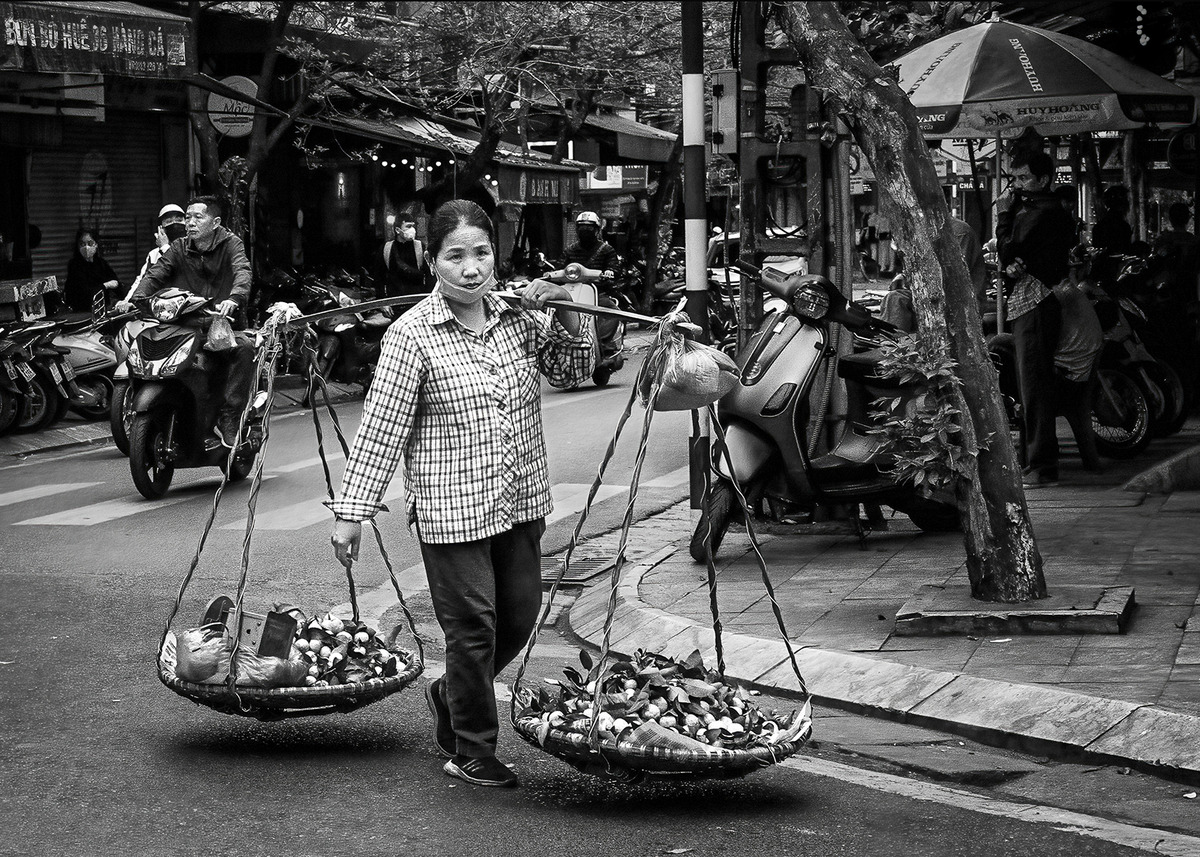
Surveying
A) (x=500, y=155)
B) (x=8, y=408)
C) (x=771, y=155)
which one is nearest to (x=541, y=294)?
(x=771, y=155)

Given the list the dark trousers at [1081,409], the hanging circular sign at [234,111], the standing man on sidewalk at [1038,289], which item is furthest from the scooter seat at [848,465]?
the hanging circular sign at [234,111]

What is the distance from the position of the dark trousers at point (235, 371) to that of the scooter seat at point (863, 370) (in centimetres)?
437

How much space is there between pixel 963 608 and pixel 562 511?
404 cm

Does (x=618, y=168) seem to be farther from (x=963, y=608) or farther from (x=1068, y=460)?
(x=963, y=608)

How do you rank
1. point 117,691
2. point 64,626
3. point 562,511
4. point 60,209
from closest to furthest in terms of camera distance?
point 117,691, point 64,626, point 562,511, point 60,209

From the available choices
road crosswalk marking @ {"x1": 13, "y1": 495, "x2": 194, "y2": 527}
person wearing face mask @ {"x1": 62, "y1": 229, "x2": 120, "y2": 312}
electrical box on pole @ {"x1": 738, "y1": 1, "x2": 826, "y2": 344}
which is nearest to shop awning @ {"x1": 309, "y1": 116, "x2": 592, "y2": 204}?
person wearing face mask @ {"x1": 62, "y1": 229, "x2": 120, "y2": 312}

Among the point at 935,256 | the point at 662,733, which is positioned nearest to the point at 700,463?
the point at 935,256

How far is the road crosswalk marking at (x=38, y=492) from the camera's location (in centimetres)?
1057

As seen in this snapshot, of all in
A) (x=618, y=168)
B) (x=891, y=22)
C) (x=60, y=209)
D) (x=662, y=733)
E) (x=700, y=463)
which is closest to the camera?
(x=662, y=733)

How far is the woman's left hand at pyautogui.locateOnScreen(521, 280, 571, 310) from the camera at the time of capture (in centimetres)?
462

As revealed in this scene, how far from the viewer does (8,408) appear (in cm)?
1343

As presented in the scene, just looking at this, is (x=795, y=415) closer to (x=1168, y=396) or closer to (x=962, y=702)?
(x=962, y=702)

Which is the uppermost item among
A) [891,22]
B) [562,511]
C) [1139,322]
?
[891,22]

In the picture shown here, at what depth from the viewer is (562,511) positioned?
32.8ft
